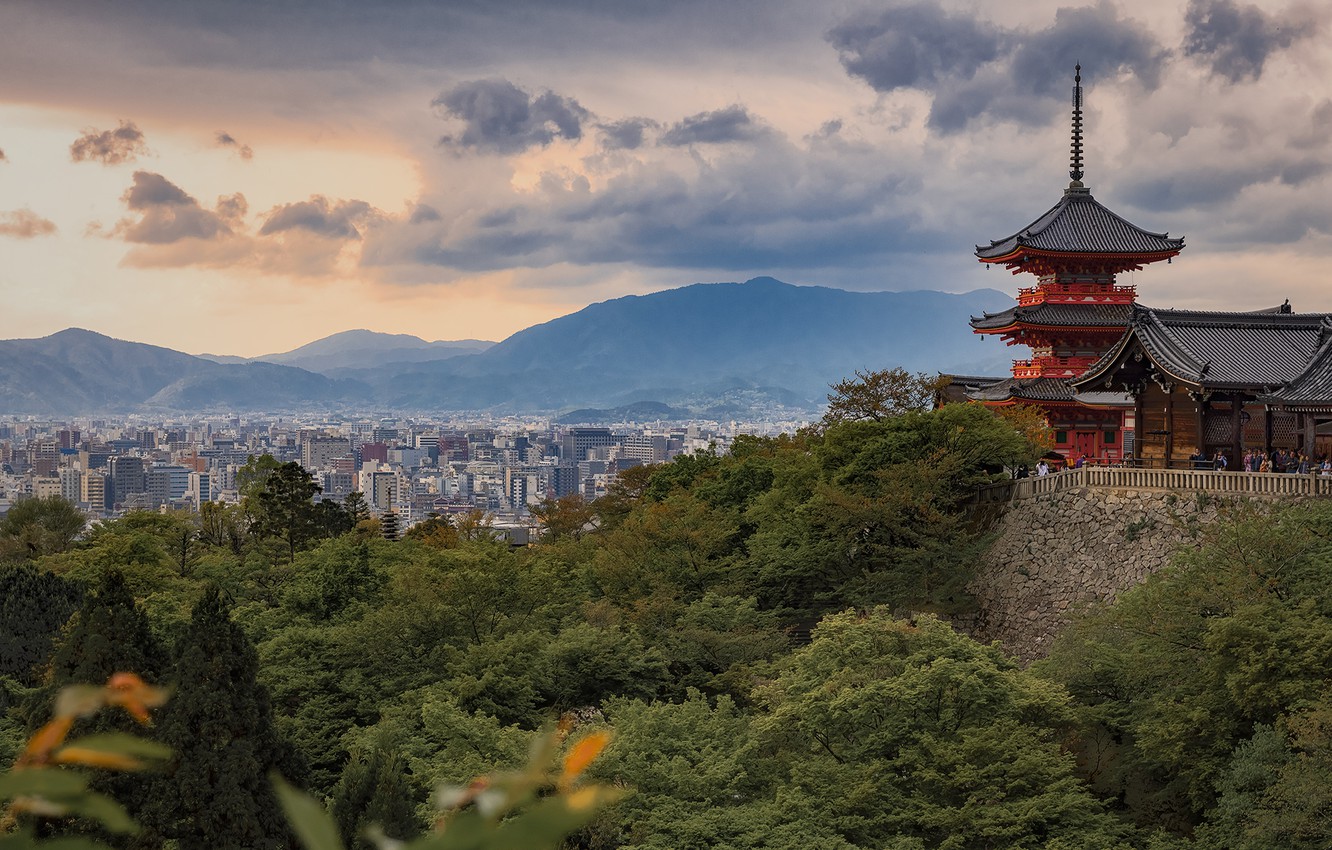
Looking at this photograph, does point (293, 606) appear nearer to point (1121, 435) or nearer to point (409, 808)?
point (409, 808)

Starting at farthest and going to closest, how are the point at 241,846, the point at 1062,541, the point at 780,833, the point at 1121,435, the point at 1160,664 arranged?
1. the point at 1121,435
2. the point at 1062,541
3. the point at 1160,664
4. the point at 241,846
5. the point at 780,833

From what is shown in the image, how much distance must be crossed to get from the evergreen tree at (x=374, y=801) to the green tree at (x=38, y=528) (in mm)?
36932

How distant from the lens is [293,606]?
31.7m

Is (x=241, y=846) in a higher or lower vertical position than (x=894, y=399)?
lower

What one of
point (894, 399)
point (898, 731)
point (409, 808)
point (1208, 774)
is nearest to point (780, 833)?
point (898, 731)

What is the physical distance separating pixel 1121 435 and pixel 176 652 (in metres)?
25.9

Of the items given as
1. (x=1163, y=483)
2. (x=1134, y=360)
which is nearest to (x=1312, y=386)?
(x=1163, y=483)

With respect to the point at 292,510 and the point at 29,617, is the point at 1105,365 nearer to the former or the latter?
the point at 29,617

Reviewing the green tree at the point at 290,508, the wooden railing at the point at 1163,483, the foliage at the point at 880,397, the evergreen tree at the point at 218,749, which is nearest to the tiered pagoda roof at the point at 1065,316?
the foliage at the point at 880,397

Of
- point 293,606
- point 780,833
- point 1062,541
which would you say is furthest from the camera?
point 293,606

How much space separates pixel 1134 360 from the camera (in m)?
29.1

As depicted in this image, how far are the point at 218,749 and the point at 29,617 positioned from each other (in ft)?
46.1

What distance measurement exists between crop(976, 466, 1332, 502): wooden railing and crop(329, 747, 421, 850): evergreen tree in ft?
54.1

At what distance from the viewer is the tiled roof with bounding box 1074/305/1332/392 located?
87.8 feet
